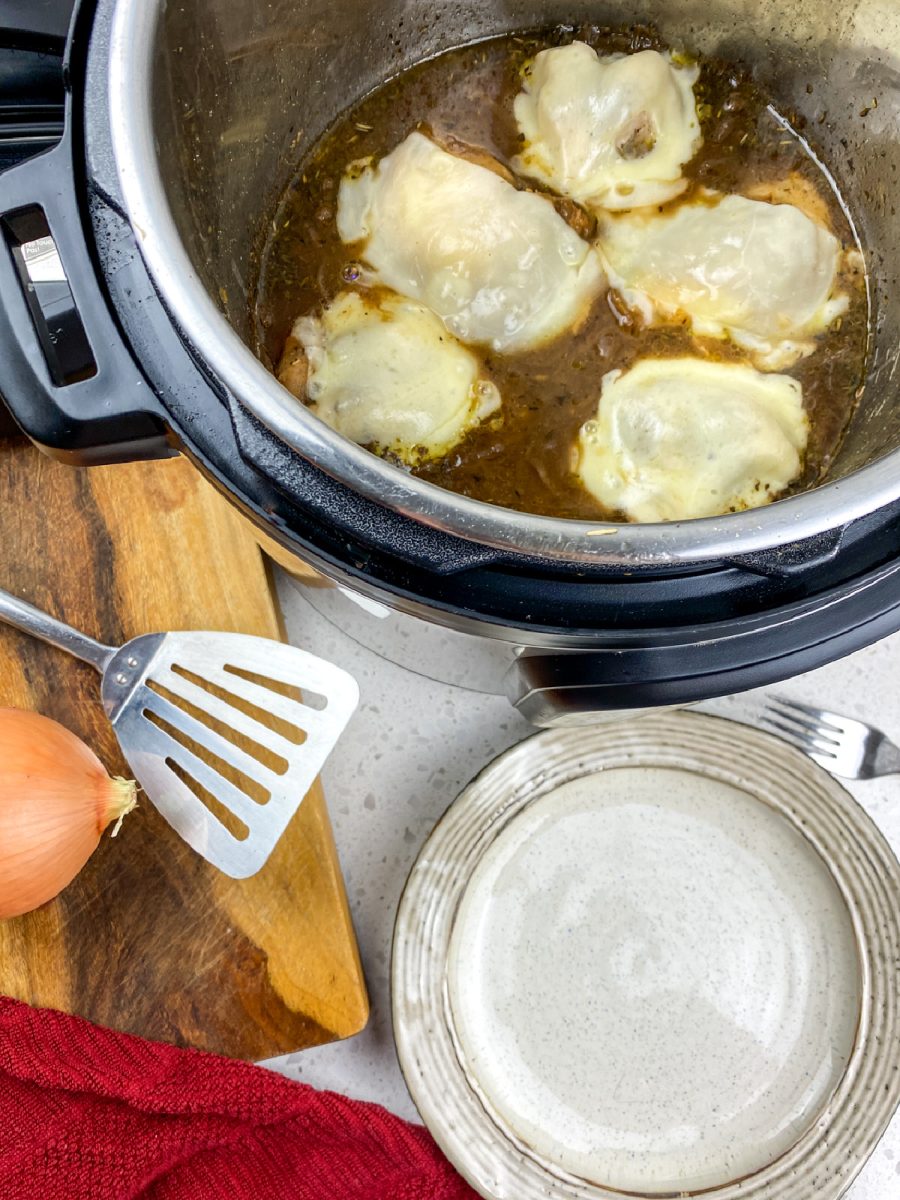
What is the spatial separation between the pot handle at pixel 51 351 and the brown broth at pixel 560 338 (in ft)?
0.84

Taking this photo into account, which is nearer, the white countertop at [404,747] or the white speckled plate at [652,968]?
the white speckled plate at [652,968]

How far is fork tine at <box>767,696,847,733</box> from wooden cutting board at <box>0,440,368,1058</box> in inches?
19.3

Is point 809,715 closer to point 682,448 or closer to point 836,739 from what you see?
point 836,739

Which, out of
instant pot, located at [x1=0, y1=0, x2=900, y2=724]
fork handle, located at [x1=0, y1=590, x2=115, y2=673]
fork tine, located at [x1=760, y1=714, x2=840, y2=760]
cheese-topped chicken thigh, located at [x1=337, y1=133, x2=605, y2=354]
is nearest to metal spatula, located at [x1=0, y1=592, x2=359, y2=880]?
fork handle, located at [x1=0, y1=590, x2=115, y2=673]

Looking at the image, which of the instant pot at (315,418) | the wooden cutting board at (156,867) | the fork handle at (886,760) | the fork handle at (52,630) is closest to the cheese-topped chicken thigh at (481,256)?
the instant pot at (315,418)

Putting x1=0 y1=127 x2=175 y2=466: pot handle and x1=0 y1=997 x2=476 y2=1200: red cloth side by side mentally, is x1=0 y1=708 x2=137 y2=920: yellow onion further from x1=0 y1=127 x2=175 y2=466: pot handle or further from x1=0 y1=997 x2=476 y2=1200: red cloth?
x1=0 y1=127 x2=175 y2=466: pot handle

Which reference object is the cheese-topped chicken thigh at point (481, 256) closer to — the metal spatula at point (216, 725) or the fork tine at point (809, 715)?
the metal spatula at point (216, 725)

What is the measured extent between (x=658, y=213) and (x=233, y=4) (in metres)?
0.39

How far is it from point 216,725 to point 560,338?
49 cm

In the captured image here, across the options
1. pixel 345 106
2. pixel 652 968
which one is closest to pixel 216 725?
pixel 652 968

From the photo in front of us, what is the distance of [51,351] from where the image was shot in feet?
2.26

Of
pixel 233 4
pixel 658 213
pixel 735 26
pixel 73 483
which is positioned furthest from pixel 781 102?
pixel 73 483

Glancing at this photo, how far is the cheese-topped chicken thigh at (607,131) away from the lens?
0.96 m

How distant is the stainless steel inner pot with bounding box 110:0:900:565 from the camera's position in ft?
1.96
